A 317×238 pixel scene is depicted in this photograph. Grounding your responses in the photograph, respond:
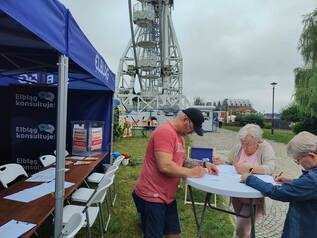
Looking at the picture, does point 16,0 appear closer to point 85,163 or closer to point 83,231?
point 83,231

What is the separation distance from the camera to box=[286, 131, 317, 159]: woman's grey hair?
7.05ft

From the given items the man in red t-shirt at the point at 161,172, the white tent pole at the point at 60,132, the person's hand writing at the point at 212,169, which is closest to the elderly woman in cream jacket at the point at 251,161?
the person's hand writing at the point at 212,169

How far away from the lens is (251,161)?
325 centimetres

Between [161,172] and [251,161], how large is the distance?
3.90ft

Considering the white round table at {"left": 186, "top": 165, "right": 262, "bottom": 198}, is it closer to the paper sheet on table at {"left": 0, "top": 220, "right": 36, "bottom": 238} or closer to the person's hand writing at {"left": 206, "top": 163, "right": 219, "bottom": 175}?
the person's hand writing at {"left": 206, "top": 163, "right": 219, "bottom": 175}

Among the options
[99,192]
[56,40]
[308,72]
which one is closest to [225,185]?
[99,192]

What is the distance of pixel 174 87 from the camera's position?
52.2 meters

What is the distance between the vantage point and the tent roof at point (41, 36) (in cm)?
182

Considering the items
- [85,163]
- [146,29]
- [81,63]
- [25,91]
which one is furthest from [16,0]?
[146,29]

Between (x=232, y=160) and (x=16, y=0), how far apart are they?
9.07 ft

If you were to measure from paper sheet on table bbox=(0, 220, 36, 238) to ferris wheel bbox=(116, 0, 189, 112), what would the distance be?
4143 cm

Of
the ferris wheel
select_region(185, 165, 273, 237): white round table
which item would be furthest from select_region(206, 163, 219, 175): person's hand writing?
the ferris wheel

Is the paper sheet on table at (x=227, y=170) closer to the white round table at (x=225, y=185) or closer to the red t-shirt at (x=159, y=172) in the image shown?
the white round table at (x=225, y=185)

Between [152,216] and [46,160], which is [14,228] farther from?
[46,160]
